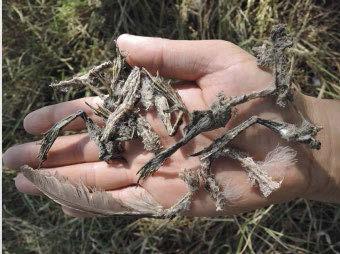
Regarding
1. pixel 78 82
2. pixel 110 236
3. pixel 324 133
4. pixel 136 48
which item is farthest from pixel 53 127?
pixel 324 133

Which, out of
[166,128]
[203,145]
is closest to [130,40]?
[166,128]

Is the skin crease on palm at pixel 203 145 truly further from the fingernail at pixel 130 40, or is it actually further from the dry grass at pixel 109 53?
the dry grass at pixel 109 53

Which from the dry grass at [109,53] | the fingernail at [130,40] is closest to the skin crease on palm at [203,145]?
the fingernail at [130,40]

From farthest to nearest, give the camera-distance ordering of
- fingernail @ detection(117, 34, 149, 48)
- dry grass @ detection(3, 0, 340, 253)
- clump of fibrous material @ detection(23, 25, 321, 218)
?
dry grass @ detection(3, 0, 340, 253), fingernail @ detection(117, 34, 149, 48), clump of fibrous material @ detection(23, 25, 321, 218)

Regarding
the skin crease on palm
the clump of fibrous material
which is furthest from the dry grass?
the clump of fibrous material

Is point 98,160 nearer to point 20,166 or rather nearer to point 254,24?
point 20,166

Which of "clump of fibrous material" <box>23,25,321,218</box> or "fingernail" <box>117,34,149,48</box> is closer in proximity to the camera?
"clump of fibrous material" <box>23,25,321,218</box>

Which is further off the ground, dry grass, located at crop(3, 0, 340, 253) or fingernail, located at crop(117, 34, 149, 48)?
fingernail, located at crop(117, 34, 149, 48)

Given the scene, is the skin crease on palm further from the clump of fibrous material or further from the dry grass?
the dry grass

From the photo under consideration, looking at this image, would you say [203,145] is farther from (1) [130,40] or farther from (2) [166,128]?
(1) [130,40]

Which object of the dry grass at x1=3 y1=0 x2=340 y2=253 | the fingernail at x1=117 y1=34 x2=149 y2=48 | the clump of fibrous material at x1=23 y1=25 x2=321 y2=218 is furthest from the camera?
the dry grass at x1=3 y1=0 x2=340 y2=253
